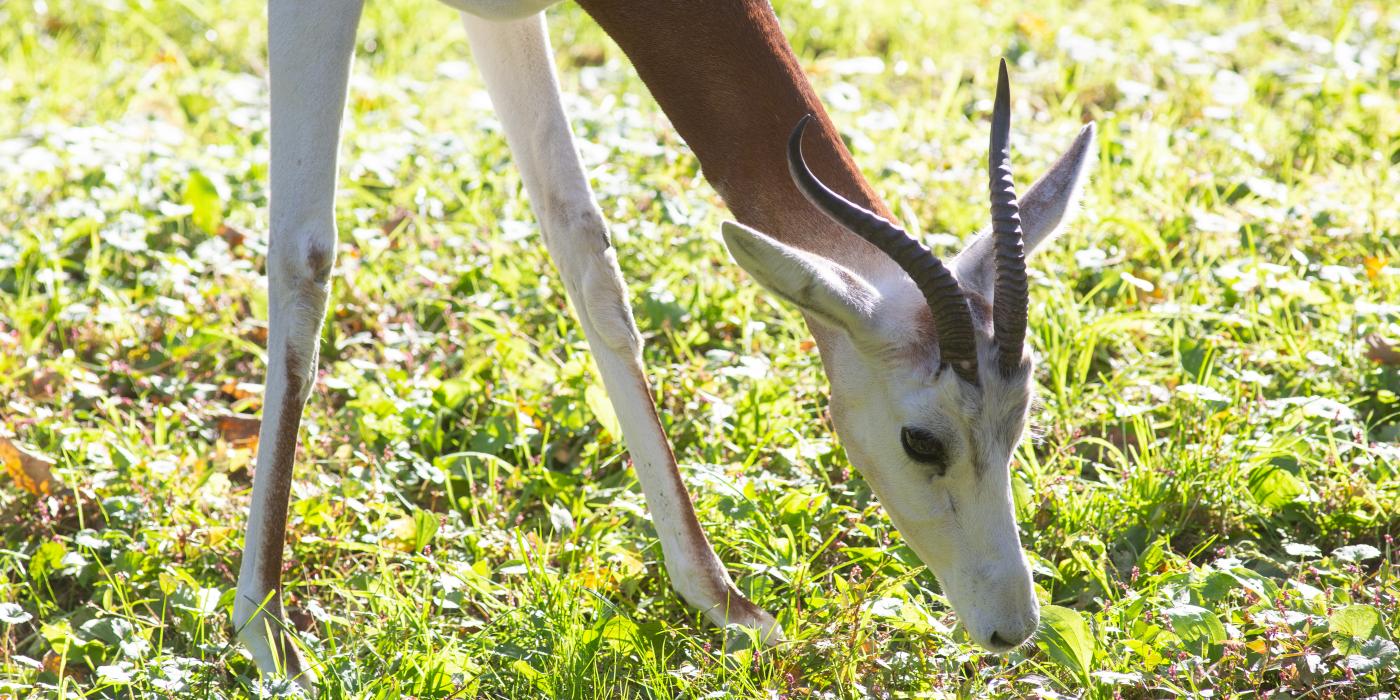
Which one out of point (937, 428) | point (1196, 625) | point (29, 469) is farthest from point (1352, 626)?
point (29, 469)

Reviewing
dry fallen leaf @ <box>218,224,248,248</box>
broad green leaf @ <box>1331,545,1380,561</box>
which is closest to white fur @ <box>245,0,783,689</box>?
broad green leaf @ <box>1331,545,1380,561</box>

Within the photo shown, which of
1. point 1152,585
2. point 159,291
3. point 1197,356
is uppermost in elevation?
point 159,291

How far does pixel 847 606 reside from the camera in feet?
9.00

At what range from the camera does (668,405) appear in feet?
11.8

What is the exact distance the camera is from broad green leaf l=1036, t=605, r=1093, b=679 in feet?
8.20

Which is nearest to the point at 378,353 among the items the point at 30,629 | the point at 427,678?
the point at 30,629

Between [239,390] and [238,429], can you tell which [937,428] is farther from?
[239,390]

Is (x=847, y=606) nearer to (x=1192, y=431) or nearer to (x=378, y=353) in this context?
(x=1192, y=431)

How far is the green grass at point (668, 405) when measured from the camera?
2.65 meters

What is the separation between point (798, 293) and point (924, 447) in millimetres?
396

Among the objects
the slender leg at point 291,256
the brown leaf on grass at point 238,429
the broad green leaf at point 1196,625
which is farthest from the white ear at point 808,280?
the brown leaf on grass at point 238,429

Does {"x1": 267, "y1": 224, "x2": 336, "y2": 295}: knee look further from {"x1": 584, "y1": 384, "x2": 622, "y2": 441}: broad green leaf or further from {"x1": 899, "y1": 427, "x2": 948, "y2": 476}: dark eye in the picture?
{"x1": 899, "y1": 427, "x2": 948, "y2": 476}: dark eye

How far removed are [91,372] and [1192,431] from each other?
9.64 feet

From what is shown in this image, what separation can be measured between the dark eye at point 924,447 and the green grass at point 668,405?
0.98 feet
